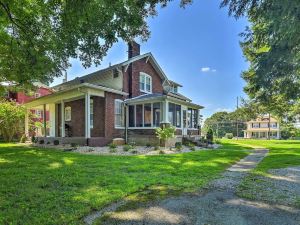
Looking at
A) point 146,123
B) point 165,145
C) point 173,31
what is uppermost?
point 173,31

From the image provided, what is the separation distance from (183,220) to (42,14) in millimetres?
11155

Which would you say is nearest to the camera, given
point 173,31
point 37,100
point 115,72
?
point 173,31

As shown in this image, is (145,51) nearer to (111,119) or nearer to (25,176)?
(111,119)

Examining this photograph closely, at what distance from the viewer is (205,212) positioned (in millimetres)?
4648

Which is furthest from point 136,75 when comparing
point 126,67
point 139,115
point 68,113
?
point 68,113

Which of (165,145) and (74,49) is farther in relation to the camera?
(165,145)

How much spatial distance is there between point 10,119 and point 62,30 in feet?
64.0

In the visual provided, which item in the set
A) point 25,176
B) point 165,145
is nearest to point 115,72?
point 165,145

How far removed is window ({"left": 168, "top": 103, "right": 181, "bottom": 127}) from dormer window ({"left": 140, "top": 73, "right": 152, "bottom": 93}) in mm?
3559

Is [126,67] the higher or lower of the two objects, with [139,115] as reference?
higher

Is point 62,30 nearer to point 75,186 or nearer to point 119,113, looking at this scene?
point 75,186

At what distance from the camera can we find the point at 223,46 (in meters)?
22.9

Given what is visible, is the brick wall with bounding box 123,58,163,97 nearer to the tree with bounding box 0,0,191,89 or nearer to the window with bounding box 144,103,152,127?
the window with bounding box 144,103,152,127

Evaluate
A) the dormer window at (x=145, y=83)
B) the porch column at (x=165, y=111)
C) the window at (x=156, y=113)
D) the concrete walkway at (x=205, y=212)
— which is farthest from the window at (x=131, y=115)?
the concrete walkway at (x=205, y=212)
